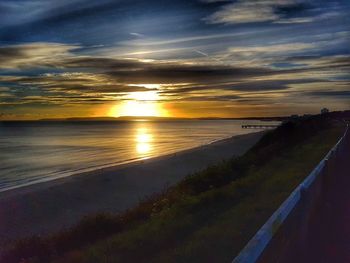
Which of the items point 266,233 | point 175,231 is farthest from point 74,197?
point 266,233

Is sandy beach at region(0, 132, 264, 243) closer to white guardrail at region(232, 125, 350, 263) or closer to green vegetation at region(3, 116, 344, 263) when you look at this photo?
green vegetation at region(3, 116, 344, 263)

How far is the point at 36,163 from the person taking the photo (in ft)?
137

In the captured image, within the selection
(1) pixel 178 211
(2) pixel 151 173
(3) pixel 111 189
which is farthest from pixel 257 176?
(2) pixel 151 173

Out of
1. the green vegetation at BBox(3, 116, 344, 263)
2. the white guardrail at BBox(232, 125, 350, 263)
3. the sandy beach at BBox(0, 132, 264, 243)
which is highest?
the white guardrail at BBox(232, 125, 350, 263)

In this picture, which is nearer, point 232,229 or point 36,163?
point 232,229

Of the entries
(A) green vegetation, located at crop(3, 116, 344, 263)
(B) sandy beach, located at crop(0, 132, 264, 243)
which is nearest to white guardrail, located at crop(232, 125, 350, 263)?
(A) green vegetation, located at crop(3, 116, 344, 263)

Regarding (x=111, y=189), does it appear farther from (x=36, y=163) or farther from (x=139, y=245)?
(x=36, y=163)

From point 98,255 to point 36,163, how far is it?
35.6m

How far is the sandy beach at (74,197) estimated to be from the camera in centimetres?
1662

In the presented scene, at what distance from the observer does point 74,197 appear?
22031 millimetres

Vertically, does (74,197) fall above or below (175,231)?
below

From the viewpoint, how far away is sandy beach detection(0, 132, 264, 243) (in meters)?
16.6

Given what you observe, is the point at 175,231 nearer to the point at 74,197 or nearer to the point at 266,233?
the point at 266,233

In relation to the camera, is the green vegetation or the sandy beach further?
the sandy beach
